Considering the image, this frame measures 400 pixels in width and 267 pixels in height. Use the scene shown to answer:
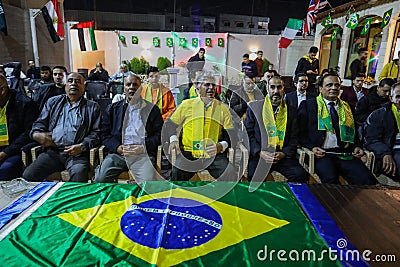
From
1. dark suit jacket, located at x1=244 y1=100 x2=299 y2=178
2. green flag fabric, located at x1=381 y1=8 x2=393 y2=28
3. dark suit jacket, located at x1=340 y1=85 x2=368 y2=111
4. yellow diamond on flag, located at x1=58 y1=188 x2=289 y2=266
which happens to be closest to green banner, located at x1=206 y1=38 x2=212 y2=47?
green flag fabric, located at x1=381 y1=8 x2=393 y2=28

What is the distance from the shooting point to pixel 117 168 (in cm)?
251

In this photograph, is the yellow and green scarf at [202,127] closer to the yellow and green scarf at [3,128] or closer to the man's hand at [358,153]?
the man's hand at [358,153]

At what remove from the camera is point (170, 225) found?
1290mm

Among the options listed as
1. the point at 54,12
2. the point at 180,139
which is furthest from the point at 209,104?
the point at 54,12

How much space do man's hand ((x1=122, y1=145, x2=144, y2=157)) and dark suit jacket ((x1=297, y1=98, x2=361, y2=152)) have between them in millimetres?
1397

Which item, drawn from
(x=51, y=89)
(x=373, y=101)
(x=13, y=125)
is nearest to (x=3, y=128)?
(x=13, y=125)

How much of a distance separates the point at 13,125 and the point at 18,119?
67 millimetres

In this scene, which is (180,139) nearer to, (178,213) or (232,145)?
→ (232,145)

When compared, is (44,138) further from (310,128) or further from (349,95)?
(349,95)

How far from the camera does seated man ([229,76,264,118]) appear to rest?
3506 millimetres

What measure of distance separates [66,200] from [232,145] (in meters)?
1.54

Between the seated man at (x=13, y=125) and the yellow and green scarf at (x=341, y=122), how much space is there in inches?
99.7

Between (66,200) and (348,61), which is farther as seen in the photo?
(348,61)

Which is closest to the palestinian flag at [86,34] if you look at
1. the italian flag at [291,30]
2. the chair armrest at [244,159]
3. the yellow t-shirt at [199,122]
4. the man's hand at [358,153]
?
the italian flag at [291,30]
